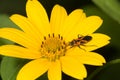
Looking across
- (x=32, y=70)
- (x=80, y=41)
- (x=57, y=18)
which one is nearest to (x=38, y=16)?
(x=57, y=18)

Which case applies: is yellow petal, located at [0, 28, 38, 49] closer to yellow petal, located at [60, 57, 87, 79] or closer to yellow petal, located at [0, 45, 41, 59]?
yellow petal, located at [0, 45, 41, 59]

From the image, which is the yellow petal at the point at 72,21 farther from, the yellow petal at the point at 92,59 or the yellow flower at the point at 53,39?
the yellow petal at the point at 92,59

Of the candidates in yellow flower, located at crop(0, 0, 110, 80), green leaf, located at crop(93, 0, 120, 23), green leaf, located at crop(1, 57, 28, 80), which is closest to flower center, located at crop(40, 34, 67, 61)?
yellow flower, located at crop(0, 0, 110, 80)

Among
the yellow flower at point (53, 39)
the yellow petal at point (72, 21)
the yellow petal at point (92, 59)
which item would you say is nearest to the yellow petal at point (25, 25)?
the yellow flower at point (53, 39)

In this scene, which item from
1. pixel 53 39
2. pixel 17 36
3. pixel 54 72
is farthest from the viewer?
pixel 53 39

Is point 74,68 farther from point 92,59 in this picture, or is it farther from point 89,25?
point 89,25

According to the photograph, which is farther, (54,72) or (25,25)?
(25,25)
